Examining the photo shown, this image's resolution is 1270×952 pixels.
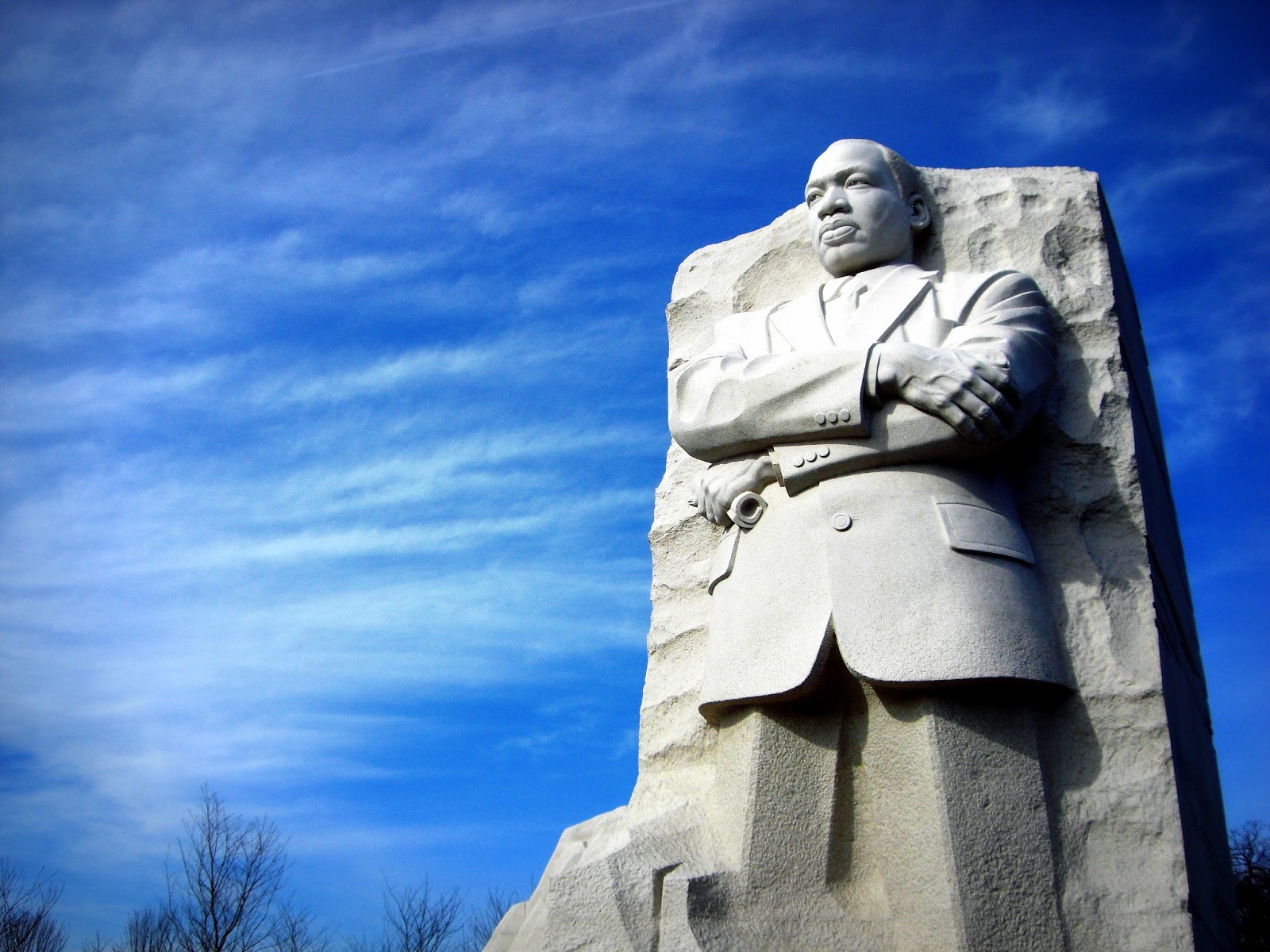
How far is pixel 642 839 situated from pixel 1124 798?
4.50 feet

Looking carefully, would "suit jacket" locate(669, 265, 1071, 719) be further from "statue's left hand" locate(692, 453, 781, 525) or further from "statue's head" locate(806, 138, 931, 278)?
"statue's head" locate(806, 138, 931, 278)

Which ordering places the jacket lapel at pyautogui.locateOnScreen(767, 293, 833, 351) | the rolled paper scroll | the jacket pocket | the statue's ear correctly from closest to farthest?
the jacket pocket, the rolled paper scroll, the jacket lapel at pyautogui.locateOnScreen(767, 293, 833, 351), the statue's ear

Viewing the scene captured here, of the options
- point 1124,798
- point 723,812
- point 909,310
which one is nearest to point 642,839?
point 723,812

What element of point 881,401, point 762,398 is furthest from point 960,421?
point 762,398

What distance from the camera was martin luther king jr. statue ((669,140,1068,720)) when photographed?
11.0ft

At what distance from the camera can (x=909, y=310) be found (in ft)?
13.1

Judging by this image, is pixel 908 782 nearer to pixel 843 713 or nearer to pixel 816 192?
pixel 843 713

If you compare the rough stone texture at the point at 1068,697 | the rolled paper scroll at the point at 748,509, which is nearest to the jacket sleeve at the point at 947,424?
the rolled paper scroll at the point at 748,509

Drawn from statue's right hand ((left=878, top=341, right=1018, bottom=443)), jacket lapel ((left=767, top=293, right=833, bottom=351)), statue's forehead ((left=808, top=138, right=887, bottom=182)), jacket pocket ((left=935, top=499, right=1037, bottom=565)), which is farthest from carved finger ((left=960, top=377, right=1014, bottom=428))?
statue's forehead ((left=808, top=138, right=887, bottom=182))

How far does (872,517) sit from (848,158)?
59.1 inches

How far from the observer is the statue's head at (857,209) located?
434cm

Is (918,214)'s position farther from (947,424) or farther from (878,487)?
(878,487)

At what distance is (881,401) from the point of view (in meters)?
3.62

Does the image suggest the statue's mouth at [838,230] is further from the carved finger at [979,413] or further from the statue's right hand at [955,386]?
the carved finger at [979,413]
